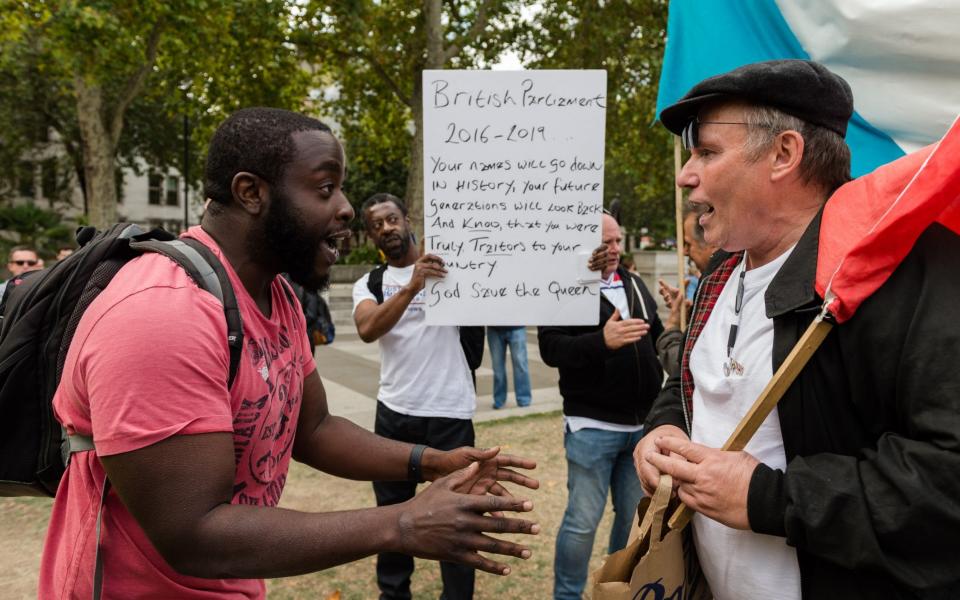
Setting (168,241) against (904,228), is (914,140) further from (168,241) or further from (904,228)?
(168,241)

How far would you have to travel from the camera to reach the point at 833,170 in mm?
1708

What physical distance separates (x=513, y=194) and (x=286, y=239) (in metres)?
1.50

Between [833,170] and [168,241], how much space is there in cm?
163

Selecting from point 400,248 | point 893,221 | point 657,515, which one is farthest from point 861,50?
point 400,248

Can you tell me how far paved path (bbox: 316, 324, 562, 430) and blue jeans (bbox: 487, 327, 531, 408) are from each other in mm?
135

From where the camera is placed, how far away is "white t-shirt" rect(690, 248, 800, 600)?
1594mm

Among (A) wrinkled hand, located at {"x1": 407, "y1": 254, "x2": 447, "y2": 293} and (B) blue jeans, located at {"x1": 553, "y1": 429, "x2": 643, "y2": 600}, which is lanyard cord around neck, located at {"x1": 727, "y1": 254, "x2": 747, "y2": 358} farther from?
(B) blue jeans, located at {"x1": 553, "y1": 429, "x2": 643, "y2": 600}

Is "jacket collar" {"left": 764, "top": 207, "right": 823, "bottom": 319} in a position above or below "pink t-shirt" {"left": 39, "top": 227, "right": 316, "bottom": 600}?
above

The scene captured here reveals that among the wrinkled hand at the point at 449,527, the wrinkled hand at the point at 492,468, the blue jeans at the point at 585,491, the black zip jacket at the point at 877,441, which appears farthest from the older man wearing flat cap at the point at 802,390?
the blue jeans at the point at 585,491

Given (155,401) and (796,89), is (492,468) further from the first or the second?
(796,89)

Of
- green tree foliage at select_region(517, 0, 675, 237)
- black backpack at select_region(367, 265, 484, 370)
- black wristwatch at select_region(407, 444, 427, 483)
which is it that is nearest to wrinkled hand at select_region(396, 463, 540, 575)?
black wristwatch at select_region(407, 444, 427, 483)

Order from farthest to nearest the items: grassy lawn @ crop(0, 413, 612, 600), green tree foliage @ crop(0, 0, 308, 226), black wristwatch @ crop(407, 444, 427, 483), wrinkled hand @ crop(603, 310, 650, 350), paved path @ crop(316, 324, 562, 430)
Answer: green tree foliage @ crop(0, 0, 308, 226), paved path @ crop(316, 324, 562, 430), grassy lawn @ crop(0, 413, 612, 600), wrinkled hand @ crop(603, 310, 650, 350), black wristwatch @ crop(407, 444, 427, 483)

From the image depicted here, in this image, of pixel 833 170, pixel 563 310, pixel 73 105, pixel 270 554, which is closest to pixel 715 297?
pixel 833 170

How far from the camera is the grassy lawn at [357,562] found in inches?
151
